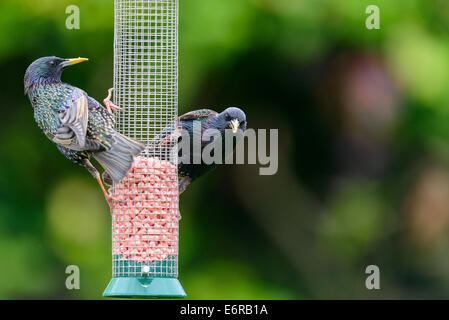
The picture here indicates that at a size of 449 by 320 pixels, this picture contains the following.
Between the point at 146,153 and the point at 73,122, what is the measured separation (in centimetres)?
73

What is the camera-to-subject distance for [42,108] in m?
9.62

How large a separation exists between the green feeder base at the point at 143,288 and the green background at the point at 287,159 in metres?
3.52

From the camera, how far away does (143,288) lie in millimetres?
8891

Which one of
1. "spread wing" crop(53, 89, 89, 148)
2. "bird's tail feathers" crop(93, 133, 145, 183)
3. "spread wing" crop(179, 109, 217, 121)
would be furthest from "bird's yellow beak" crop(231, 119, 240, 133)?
"spread wing" crop(53, 89, 89, 148)

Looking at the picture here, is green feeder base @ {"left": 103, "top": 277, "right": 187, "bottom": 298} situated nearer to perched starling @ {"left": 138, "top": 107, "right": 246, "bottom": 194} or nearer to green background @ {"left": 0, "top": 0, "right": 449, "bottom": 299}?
perched starling @ {"left": 138, "top": 107, "right": 246, "bottom": 194}

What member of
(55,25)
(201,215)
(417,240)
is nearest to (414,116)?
(417,240)

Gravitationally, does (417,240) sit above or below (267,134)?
below

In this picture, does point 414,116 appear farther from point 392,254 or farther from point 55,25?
point 55,25

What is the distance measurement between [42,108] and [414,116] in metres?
4.81

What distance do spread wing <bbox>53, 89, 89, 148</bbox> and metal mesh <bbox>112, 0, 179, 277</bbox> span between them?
36cm

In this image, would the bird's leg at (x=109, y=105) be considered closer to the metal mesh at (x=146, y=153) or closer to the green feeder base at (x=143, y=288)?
the metal mesh at (x=146, y=153)

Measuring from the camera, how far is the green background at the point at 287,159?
39.8 ft

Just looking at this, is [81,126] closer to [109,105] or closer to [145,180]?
[109,105]

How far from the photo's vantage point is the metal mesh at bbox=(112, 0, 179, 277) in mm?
9234
